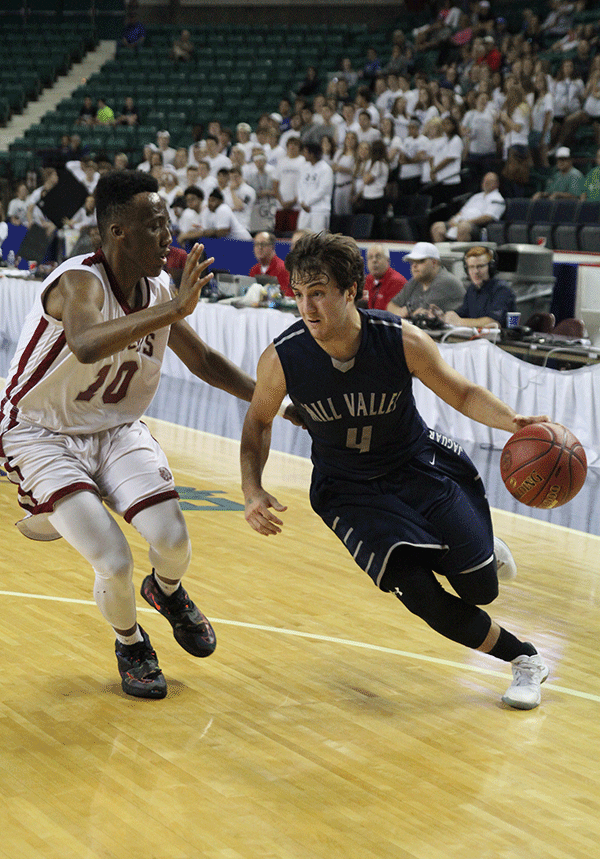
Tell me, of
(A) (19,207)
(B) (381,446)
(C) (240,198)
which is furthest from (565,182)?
(B) (381,446)

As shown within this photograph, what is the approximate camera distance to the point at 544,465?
3408mm

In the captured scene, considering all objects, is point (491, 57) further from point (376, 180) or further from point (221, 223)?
point (221, 223)

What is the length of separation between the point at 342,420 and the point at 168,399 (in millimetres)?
6782

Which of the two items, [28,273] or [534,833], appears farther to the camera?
[28,273]

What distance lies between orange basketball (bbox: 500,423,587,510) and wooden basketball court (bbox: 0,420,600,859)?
2.20ft

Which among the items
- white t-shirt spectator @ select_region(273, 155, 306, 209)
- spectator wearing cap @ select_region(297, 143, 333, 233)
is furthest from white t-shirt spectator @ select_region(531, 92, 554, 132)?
white t-shirt spectator @ select_region(273, 155, 306, 209)

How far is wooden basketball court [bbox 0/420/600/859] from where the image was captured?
8.43ft

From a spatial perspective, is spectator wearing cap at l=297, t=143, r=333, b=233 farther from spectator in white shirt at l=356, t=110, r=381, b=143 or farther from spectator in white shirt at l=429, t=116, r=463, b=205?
spectator in white shirt at l=429, t=116, r=463, b=205

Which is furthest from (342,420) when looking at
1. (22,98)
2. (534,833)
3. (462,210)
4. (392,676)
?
(22,98)

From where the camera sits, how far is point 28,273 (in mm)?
13273

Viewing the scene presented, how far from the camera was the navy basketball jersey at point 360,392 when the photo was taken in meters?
3.31

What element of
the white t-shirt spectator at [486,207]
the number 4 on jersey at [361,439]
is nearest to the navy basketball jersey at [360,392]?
the number 4 on jersey at [361,439]

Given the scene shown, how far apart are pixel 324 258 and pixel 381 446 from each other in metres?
0.62

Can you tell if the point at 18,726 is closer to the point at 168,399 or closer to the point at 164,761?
the point at 164,761
